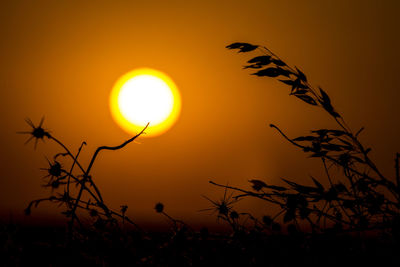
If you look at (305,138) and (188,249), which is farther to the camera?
(305,138)

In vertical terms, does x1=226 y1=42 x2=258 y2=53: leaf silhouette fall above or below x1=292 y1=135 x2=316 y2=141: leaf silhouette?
above

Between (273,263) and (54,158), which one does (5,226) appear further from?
(273,263)

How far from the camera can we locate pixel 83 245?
1592 millimetres

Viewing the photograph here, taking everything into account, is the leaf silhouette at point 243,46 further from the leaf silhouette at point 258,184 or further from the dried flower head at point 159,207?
the dried flower head at point 159,207

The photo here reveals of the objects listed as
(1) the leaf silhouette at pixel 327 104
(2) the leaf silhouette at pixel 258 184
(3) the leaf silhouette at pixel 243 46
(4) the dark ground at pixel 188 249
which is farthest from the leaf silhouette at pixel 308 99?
(4) the dark ground at pixel 188 249

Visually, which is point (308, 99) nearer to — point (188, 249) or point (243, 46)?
point (243, 46)

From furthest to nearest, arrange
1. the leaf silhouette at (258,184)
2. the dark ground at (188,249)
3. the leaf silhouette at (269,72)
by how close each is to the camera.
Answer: the leaf silhouette at (269,72) < the leaf silhouette at (258,184) < the dark ground at (188,249)

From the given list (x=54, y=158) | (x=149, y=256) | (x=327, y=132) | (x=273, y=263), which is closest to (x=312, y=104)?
(x=327, y=132)

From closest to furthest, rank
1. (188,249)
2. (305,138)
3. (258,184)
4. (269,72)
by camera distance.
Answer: (188,249) → (258,184) → (269,72) → (305,138)

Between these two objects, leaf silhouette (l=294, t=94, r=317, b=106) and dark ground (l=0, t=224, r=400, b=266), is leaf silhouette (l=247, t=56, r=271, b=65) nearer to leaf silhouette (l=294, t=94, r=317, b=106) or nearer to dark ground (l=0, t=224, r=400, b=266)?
leaf silhouette (l=294, t=94, r=317, b=106)

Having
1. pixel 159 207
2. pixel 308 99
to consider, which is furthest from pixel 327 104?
pixel 159 207

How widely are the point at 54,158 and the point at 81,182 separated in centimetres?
22

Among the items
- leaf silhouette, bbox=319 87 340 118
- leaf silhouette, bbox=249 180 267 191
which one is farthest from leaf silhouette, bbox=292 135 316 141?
leaf silhouette, bbox=249 180 267 191

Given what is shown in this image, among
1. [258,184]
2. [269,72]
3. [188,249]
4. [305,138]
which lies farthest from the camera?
[305,138]
